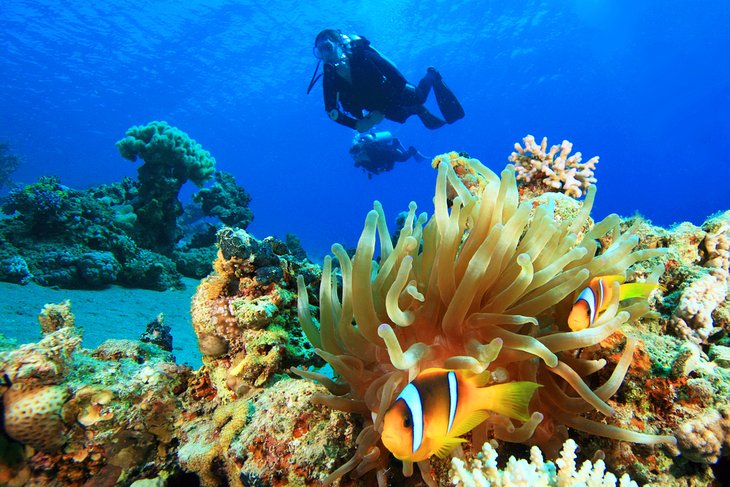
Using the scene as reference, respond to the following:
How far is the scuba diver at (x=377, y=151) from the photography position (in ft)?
45.8

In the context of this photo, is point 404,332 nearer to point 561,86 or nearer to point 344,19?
point 344,19

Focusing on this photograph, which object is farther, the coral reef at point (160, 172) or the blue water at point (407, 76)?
the blue water at point (407, 76)

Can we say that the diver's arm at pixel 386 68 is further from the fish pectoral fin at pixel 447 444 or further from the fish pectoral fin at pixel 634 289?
the fish pectoral fin at pixel 447 444

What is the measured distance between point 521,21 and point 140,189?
4779cm

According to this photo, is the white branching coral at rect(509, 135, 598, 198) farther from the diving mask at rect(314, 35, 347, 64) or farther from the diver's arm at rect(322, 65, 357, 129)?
the diving mask at rect(314, 35, 347, 64)

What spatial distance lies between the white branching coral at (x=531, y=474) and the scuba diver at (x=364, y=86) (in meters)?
7.90

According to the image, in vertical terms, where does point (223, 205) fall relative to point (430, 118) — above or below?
below

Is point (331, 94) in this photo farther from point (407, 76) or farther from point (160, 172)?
point (407, 76)

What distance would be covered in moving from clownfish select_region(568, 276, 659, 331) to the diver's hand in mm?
7930

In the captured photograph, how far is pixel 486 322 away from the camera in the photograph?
147 centimetres

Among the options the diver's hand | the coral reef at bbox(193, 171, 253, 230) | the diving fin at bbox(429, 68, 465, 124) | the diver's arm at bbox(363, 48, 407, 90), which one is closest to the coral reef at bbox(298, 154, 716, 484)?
the diver's hand

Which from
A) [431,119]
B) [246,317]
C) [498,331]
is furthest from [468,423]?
[431,119]

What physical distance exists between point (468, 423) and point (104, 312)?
679 centimetres

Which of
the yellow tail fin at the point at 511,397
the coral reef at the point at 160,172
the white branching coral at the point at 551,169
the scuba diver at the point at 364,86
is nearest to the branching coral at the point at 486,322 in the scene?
the yellow tail fin at the point at 511,397
